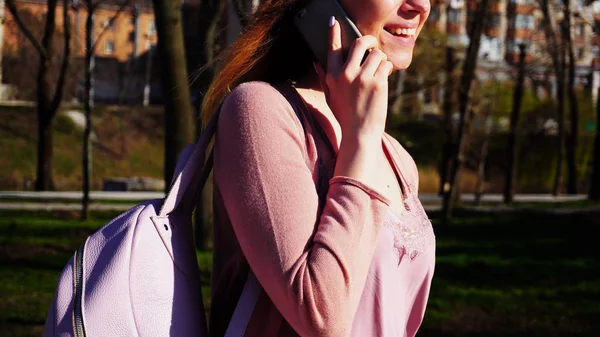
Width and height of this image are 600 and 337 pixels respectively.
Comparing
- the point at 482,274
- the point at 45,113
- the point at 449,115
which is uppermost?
the point at 482,274

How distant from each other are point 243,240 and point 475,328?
764 cm

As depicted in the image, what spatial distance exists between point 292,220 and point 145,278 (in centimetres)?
29

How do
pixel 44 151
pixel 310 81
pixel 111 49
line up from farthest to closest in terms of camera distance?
pixel 111 49
pixel 44 151
pixel 310 81

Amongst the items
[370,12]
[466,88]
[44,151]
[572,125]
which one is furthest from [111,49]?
[370,12]

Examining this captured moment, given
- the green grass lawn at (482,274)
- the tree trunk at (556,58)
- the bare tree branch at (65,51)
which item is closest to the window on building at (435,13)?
the tree trunk at (556,58)

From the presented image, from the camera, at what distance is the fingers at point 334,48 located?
1.94 m

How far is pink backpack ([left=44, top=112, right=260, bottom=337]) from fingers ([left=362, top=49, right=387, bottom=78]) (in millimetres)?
337

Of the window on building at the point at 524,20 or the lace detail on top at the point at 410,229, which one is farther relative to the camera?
the window on building at the point at 524,20

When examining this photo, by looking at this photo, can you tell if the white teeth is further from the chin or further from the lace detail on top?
the lace detail on top

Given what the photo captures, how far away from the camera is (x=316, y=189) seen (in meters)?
1.86

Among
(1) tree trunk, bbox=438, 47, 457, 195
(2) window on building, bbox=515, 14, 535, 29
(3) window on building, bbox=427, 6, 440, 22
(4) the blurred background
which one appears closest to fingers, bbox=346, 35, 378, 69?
(4) the blurred background

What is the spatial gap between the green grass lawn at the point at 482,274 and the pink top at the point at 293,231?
21.5 feet

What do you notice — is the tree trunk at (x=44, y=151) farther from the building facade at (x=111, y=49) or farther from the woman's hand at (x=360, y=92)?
the woman's hand at (x=360, y=92)

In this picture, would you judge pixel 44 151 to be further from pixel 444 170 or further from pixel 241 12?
pixel 241 12
